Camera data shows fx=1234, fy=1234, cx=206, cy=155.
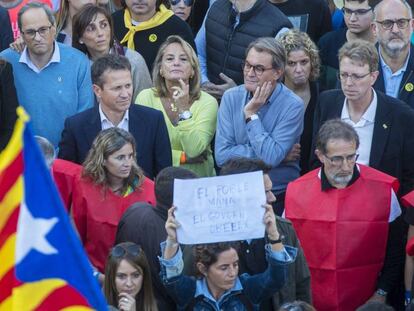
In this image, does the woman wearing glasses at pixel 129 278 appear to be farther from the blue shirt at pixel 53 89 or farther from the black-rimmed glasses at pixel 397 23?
the black-rimmed glasses at pixel 397 23

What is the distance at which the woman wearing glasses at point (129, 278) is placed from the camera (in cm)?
706

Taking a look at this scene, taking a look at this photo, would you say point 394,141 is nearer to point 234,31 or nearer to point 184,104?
point 184,104

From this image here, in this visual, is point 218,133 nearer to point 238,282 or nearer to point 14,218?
point 238,282

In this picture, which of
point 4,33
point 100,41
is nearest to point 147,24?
point 100,41

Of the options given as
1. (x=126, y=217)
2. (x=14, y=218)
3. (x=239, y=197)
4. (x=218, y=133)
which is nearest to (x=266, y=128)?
(x=218, y=133)

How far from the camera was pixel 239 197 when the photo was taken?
6484 mm

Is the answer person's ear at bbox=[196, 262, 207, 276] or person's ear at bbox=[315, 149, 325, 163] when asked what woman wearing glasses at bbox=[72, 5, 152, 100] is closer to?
person's ear at bbox=[315, 149, 325, 163]

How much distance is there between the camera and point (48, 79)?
897 cm

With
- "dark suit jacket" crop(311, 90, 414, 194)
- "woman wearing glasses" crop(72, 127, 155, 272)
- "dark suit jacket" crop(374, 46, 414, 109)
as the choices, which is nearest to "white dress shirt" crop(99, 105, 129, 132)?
"woman wearing glasses" crop(72, 127, 155, 272)

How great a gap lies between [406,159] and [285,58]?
1100mm

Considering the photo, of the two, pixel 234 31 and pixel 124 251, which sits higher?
pixel 234 31

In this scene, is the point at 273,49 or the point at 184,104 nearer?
the point at 273,49

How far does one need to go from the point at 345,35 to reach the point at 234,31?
90 cm

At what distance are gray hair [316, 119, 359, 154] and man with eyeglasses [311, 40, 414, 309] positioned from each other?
537 mm
